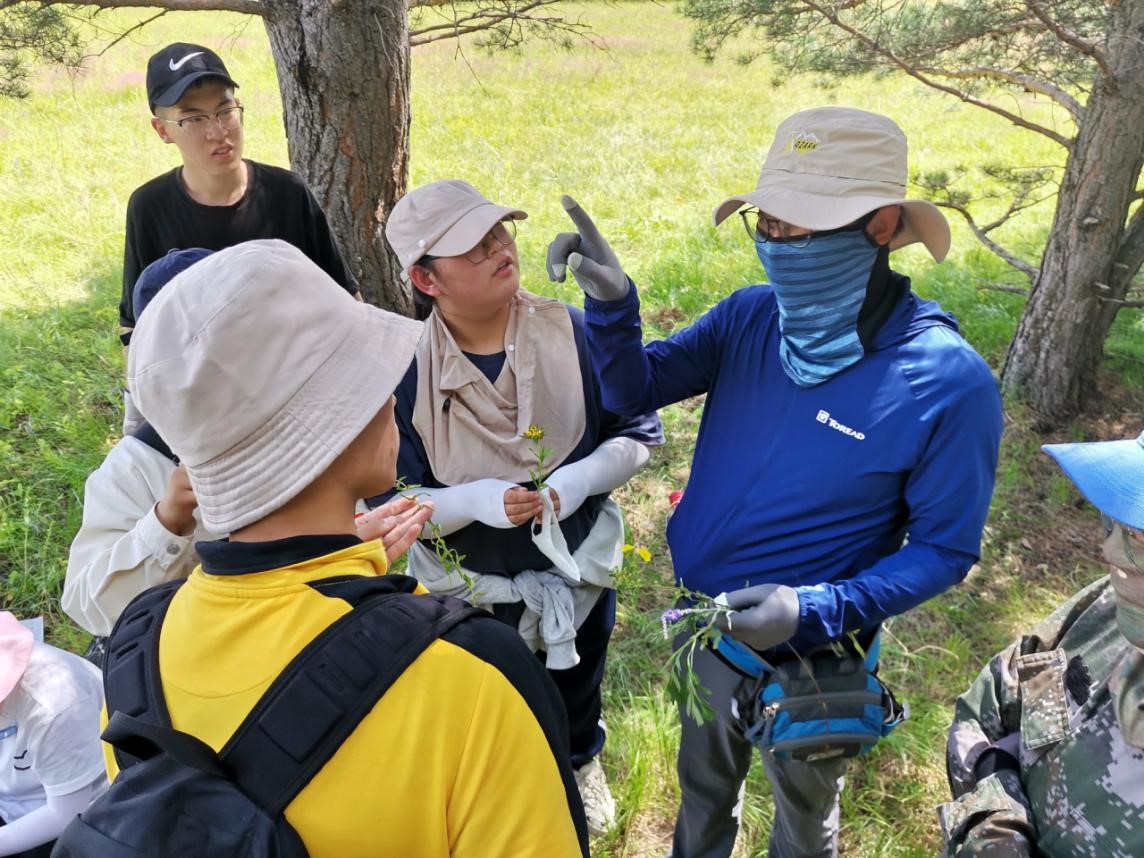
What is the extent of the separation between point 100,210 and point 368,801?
29.1ft

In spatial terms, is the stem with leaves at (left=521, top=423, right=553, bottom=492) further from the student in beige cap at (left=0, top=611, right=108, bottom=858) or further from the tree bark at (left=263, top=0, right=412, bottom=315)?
the tree bark at (left=263, top=0, right=412, bottom=315)

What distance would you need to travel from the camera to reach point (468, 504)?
210 cm

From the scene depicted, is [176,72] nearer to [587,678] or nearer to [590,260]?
[590,260]

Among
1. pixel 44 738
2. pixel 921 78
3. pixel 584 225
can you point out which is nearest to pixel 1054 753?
pixel 584 225

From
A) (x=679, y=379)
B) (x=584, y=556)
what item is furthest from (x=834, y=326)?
(x=584, y=556)

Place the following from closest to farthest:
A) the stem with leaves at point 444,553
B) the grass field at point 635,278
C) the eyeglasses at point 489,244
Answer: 1. the stem with leaves at point 444,553
2. the eyeglasses at point 489,244
3. the grass field at point 635,278

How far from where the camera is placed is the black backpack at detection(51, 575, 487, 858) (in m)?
0.90

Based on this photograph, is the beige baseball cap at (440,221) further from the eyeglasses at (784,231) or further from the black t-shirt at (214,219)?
the black t-shirt at (214,219)

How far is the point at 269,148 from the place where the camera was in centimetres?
988

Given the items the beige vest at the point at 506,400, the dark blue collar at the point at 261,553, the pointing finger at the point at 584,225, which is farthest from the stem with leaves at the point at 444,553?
the dark blue collar at the point at 261,553

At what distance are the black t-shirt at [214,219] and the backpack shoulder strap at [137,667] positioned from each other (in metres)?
2.26

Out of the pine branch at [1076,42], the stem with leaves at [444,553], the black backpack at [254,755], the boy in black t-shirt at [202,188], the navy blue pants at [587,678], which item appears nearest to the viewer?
the black backpack at [254,755]

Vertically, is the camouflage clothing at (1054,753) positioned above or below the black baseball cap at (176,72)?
below

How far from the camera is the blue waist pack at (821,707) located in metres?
1.79
